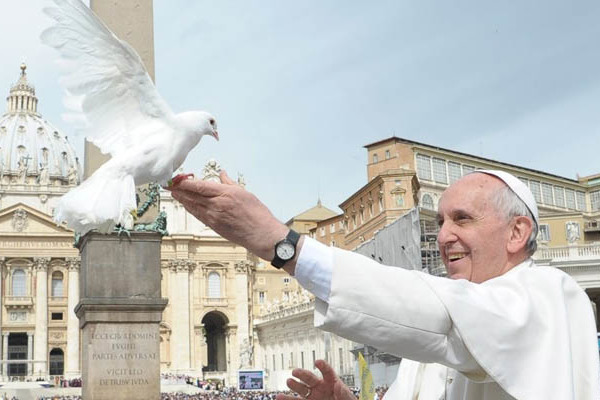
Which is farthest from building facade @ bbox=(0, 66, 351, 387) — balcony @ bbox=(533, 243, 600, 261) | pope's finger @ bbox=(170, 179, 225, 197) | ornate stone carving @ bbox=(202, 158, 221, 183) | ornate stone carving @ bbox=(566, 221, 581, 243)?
pope's finger @ bbox=(170, 179, 225, 197)

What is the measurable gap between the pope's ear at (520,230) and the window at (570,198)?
60831 millimetres

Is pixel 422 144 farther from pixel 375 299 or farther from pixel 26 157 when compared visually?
pixel 26 157

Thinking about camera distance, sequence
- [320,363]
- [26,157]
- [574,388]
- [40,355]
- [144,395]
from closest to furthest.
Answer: [574,388] → [320,363] → [144,395] → [40,355] → [26,157]

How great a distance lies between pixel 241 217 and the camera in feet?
5.63

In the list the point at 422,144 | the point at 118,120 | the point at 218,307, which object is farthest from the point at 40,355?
the point at 118,120

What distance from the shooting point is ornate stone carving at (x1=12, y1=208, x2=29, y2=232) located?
6456 cm

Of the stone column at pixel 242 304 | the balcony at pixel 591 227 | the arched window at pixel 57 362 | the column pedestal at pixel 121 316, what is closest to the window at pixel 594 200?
the balcony at pixel 591 227

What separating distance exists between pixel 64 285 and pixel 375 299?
67.8m

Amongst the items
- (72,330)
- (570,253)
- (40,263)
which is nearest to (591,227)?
(570,253)

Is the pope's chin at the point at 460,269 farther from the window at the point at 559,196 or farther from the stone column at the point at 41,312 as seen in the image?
the stone column at the point at 41,312

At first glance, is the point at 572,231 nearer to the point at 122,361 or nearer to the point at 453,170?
the point at 453,170

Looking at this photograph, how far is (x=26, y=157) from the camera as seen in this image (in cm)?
9812

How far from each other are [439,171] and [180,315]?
973 inches

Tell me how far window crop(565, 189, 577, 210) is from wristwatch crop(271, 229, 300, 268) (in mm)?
61432
